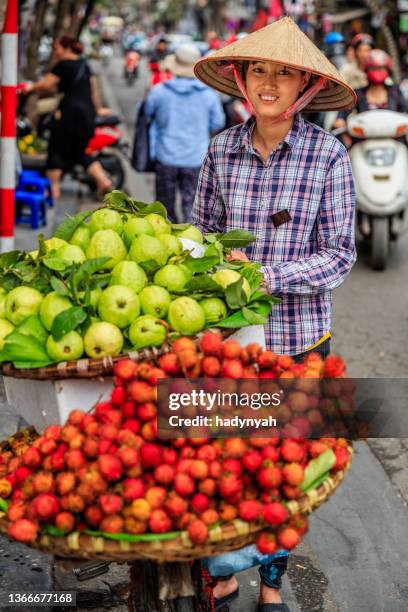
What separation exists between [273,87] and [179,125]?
5.19 metres

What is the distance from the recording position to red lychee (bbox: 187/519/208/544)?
206cm

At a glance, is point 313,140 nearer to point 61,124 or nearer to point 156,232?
point 156,232

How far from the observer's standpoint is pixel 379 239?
8375 mm

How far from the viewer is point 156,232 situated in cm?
288

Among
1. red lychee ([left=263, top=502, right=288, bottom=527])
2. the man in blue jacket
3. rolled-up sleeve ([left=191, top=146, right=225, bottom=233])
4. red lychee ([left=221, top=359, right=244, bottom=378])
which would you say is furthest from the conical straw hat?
the man in blue jacket

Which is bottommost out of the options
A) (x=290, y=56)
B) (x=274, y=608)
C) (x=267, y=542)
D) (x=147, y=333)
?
(x=274, y=608)

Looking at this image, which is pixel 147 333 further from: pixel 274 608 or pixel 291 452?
pixel 274 608

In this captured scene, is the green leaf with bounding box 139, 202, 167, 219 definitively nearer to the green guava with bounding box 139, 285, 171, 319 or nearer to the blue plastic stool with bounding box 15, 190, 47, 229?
the green guava with bounding box 139, 285, 171, 319

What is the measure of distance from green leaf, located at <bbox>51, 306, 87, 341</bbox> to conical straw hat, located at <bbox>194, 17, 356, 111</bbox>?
1.14 m

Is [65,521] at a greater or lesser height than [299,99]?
A: lesser

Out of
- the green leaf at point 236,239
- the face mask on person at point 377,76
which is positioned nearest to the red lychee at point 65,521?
the green leaf at point 236,239

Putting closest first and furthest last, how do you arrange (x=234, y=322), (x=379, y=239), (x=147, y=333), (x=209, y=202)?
(x=147, y=333)
(x=234, y=322)
(x=209, y=202)
(x=379, y=239)

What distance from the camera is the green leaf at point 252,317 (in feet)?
8.30

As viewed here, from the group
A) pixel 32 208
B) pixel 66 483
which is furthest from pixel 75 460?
pixel 32 208
